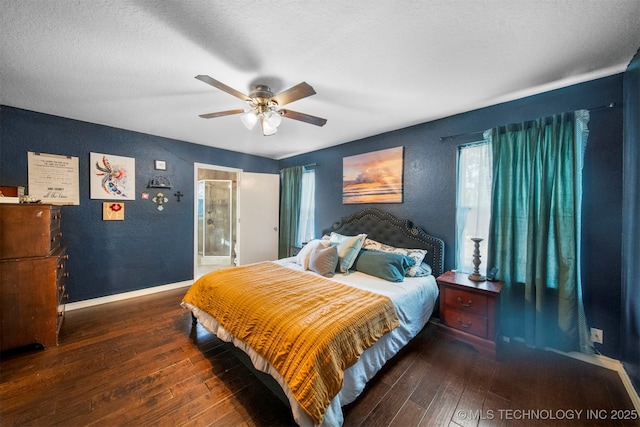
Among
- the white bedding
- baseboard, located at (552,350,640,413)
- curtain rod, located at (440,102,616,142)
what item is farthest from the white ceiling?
baseboard, located at (552,350,640,413)

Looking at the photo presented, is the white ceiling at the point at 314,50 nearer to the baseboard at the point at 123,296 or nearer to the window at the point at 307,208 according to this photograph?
the window at the point at 307,208

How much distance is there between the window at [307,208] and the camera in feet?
13.7

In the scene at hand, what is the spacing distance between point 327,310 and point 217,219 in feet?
16.0

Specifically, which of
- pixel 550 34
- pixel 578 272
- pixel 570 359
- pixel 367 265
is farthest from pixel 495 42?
pixel 570 359

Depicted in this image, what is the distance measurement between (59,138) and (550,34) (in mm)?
4710

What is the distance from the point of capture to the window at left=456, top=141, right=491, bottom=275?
2.35m

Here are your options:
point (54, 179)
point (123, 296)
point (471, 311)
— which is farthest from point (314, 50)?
point (123, 296)

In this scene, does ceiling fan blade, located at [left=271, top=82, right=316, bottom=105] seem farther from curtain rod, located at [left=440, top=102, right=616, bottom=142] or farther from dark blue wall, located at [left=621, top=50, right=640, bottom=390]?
dark blue wall, located at [left=621, top=50, right=640, bottom=390]

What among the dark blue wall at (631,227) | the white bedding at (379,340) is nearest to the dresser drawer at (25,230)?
the white bedding at (379,340)

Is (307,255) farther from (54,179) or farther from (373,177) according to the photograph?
(54,179)

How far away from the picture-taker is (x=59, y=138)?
2.69 metres

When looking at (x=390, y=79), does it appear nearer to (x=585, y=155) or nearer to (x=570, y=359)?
(x=585, y=155)

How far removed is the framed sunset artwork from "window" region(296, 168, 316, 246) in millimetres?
769

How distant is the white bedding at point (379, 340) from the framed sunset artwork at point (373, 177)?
1192 mm
